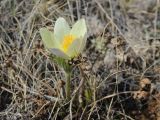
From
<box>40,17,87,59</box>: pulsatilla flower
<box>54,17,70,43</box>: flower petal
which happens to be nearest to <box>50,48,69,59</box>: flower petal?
<box>40,17,87,59</box>: pulsatilla flower

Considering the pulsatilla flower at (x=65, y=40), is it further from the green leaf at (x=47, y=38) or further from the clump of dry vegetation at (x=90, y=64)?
the clump of dry vegetation at (x=90, y=64)

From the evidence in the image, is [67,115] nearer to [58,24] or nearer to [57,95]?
[57,95]

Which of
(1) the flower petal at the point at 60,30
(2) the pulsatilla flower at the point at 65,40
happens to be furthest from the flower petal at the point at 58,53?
(1) the flower petal at the point at 60,30

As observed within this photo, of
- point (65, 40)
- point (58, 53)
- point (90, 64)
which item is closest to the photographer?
point (58, 53)

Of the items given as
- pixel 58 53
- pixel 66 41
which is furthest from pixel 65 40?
pixel 58 53

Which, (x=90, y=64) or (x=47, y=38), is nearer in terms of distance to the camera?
(x=47, y=38)

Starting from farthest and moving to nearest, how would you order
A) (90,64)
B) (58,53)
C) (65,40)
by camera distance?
1. (90,64)
2. (65,40)
3. (58,53)

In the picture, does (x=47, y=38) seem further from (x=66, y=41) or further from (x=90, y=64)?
(x=90, y=64)
